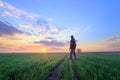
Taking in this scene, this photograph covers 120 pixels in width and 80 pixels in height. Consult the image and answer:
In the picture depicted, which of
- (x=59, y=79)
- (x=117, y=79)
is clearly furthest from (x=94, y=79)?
(x=59, y=79)

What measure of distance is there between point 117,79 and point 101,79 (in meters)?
0.52

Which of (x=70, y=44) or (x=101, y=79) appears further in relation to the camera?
(x=70, y=44)

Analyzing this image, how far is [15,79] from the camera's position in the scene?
6836 millimetres

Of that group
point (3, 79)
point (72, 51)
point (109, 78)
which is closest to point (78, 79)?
point (109, 78)

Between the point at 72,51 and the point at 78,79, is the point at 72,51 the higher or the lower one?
the higher one

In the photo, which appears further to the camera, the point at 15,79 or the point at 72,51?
the point at 72,51

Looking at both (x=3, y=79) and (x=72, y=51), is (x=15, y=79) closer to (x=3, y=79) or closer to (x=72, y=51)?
(x=3, y=79)

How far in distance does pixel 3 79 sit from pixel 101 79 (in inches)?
129

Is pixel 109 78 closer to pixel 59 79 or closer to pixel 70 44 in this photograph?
pixel 59 79

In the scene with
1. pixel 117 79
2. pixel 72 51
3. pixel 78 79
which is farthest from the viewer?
pixel 72 51

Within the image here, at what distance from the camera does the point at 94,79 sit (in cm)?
663

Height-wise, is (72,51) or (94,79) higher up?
(72,51)

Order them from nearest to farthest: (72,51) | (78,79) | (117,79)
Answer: (117,79) → (78,79) → (72,51)

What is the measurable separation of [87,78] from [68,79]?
648 millimetres
